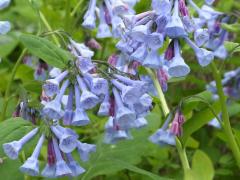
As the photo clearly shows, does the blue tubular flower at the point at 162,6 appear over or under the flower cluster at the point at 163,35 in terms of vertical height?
over

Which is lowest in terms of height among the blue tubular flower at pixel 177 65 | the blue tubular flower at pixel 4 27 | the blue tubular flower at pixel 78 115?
the blue tubular flower at pixel 78 115

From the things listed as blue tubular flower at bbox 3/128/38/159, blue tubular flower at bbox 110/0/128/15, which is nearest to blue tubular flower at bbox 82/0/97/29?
blue tubular flower at bbox 110/0/128/15

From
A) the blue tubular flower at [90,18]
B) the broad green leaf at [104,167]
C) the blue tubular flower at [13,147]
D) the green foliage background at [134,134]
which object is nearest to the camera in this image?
the blue tubular flower at [13,147]

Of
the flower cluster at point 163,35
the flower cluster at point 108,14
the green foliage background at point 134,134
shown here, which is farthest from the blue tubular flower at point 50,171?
the flower cluster at point 108,14

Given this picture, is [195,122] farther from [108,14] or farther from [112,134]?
[108,14]

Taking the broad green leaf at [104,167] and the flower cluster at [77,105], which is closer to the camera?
the flower cluster at [77,105]

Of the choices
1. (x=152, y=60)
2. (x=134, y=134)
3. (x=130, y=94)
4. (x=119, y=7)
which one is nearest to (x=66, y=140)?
(x=130, y=94)

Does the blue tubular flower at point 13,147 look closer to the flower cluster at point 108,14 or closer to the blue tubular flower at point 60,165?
the blue tubular flower at point 60,165
